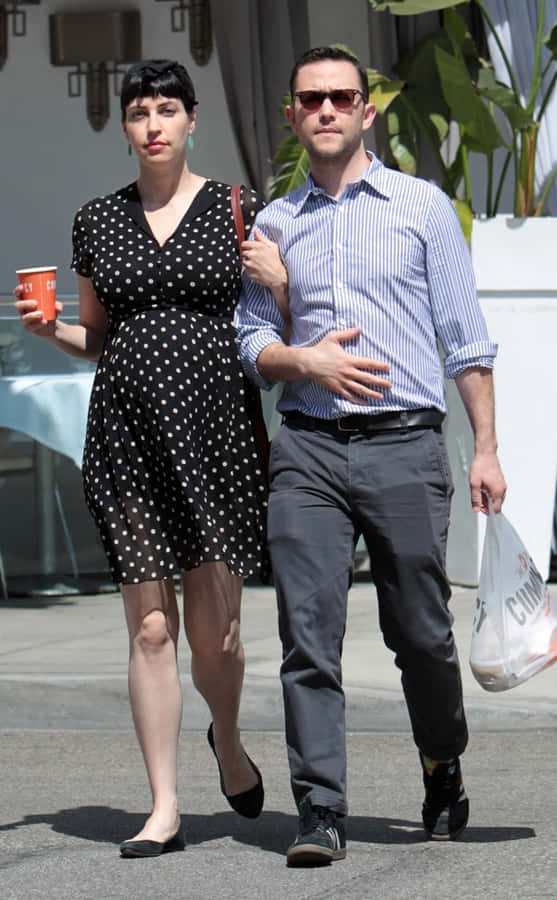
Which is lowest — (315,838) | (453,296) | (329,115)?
(315,838)

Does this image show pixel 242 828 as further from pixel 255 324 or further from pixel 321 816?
pixel 255 324

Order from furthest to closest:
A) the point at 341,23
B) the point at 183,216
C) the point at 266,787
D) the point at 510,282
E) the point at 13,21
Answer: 1. the point at 13,21
2. the point at 341,23
3. the point at 510,282
4. the point at 266,787
5. the point at 183,216

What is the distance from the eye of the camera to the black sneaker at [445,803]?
450 cm

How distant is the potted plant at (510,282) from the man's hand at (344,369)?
16.4 feet

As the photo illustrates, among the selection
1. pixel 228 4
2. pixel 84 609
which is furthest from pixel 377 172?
pixel 228 4

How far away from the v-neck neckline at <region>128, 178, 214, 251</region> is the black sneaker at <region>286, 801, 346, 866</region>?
1469mm

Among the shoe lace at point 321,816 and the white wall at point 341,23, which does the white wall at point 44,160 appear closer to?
the white wall at point 341,23

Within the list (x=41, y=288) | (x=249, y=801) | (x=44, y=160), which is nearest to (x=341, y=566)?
(x=249, y=801)

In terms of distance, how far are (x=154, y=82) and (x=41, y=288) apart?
60cm

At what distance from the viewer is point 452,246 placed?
435 centimetres

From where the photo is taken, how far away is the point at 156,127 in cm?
455

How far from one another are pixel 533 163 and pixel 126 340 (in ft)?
18.4

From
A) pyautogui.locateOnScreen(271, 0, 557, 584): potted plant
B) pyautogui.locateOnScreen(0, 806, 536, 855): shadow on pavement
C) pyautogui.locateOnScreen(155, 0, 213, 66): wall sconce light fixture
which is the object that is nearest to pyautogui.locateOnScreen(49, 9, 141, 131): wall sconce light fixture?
pyautogui.locateOnScreen(155, 0, 213, 66): wall sconce light fixture

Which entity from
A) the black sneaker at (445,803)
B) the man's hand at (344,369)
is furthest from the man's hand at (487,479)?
the black sneaker at (445,803)
